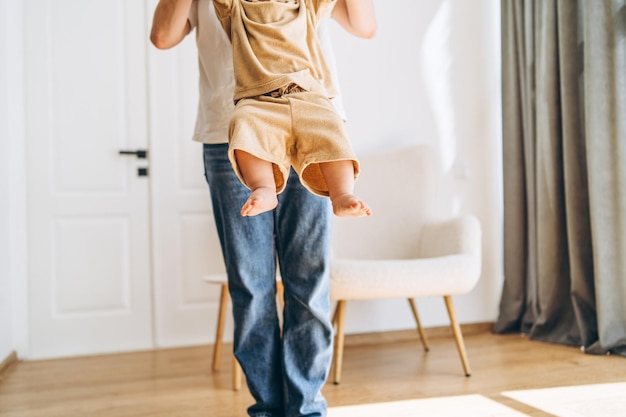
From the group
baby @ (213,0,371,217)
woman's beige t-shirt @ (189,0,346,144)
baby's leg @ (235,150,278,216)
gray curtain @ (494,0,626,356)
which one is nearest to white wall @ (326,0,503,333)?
gray curtain @ (494,0,626,356)

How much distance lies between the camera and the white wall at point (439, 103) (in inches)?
120

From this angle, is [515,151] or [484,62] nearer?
[515,151]

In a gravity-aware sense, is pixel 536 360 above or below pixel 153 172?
below

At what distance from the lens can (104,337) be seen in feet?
9.26

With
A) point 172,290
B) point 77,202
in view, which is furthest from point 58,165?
point 172,290

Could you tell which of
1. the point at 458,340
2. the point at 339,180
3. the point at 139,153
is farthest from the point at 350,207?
the point at 139,153

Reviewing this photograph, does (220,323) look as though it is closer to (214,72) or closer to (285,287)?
(285,287)

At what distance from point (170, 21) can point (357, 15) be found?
17.3 inches

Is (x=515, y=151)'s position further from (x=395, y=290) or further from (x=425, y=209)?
(x=395, y=290)

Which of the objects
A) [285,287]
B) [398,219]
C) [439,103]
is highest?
[439,103]

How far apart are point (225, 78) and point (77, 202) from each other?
5.47 ft

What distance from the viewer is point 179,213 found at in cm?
291

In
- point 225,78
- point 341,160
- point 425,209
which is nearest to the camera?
point 341,160

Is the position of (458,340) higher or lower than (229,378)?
higher
